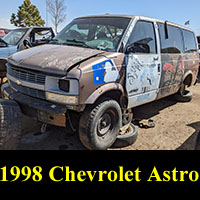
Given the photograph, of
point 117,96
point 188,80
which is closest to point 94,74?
point 117,96

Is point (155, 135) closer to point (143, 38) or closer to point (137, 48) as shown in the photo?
point (137, 48)

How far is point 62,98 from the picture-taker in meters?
2.53

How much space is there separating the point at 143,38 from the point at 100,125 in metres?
1.87

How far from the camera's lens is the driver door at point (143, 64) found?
3311 mm

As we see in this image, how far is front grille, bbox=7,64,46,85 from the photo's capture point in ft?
8.67

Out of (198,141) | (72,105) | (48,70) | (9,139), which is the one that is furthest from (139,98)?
(9,139)

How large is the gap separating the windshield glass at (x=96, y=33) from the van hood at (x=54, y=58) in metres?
0.27

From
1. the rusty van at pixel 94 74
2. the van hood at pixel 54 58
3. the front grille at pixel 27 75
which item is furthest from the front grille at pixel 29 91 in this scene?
the van hood at pixel 54 58

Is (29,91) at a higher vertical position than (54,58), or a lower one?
lower

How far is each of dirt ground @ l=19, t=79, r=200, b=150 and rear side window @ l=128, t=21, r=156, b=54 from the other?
5.34ft

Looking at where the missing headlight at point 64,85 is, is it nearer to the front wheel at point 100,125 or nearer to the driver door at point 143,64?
the front wheel at point 100,125

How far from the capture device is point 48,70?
8.42 ft

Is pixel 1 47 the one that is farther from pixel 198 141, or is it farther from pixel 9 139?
pixel 198 141

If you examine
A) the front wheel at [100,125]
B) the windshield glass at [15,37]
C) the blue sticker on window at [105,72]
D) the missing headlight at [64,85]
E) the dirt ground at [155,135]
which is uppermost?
the windshield glass at [15,37]
